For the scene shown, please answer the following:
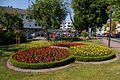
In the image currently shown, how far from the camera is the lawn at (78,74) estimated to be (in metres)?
14.1

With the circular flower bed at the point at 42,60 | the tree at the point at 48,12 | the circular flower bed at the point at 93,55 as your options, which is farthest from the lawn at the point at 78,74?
the tree at the point at 48,12

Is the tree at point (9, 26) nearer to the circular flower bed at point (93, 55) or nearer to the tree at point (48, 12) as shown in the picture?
the tree at point (48, 12)

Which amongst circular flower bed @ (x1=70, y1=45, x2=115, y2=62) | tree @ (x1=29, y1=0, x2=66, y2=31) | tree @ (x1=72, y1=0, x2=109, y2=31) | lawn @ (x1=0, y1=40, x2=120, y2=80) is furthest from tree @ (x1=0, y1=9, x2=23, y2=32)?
lawn @ (x1=0, y1=40, x2=120, y2=80)

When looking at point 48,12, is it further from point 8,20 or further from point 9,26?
point 8,20

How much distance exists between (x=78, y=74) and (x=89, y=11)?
41.6 meters

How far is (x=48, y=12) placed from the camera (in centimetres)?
4619

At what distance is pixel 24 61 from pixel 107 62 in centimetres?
615

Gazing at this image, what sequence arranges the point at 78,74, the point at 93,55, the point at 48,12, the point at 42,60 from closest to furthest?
the point at 78,74, the point at 42,60, the point at 93,55, the point at 48,12

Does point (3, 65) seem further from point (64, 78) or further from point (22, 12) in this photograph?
point (22, 12)

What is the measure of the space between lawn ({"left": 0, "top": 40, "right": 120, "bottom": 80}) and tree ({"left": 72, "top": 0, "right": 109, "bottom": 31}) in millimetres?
38081

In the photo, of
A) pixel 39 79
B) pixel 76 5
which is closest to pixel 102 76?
pixel 39 79

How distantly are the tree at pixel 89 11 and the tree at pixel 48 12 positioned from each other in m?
8.11

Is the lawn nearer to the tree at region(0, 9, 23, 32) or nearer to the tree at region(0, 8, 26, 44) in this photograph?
the tree at region(0, 8, 26, 44)

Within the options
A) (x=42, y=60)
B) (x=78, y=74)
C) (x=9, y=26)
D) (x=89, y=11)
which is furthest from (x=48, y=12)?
(x=78, y=74)
